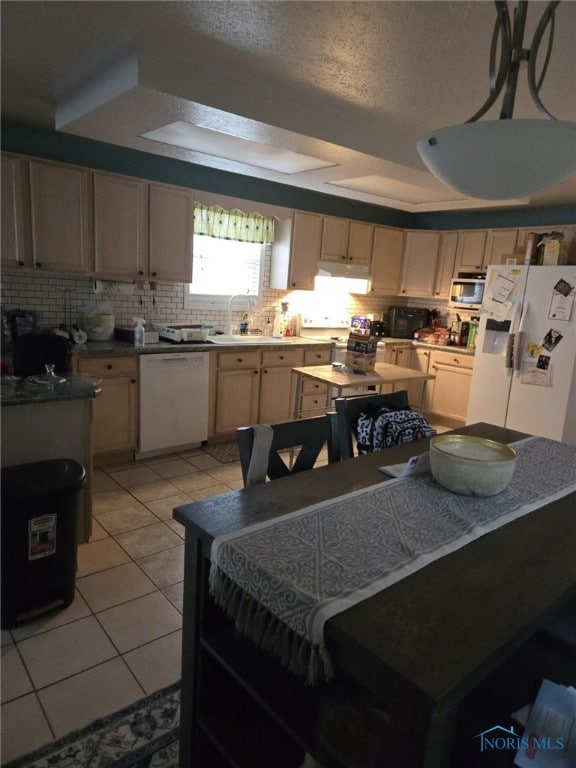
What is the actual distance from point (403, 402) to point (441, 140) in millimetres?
1557

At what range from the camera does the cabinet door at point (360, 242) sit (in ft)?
17.7

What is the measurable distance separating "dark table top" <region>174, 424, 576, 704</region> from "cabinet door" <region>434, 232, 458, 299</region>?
14.5 ft

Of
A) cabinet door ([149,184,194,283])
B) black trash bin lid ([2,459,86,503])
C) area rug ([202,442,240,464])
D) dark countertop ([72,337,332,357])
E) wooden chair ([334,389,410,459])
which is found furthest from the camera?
area rug ([202,442,240,464])

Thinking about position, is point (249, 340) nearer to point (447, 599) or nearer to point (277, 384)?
point (277, 384)

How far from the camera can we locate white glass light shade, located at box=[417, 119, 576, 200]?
109 centimetres

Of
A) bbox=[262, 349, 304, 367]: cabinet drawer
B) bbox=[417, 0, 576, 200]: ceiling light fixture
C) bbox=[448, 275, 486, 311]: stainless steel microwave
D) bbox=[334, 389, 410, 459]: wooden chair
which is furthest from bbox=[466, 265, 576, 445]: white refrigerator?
bbox=[417, 0, 576, 200]: ceiling light fixture

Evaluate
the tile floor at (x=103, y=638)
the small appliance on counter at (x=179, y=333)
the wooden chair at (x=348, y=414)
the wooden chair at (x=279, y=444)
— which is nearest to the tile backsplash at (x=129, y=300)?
the small appliance on counter at (x=179, y=333)

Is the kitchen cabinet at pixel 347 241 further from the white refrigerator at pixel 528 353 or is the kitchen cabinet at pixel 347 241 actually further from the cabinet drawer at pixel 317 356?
the white refrigerator at pixel 528 353

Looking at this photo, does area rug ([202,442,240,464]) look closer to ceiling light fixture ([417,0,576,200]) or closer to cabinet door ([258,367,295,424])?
cabinet door ([258,367,295,424])

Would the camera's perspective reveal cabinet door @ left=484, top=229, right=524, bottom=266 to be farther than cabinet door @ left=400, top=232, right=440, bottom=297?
No

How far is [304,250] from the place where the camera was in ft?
16.5

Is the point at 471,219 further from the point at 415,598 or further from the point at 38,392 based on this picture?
the point at 415,598

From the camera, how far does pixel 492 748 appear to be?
1146 mm

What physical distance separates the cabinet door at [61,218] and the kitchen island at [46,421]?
141cm
